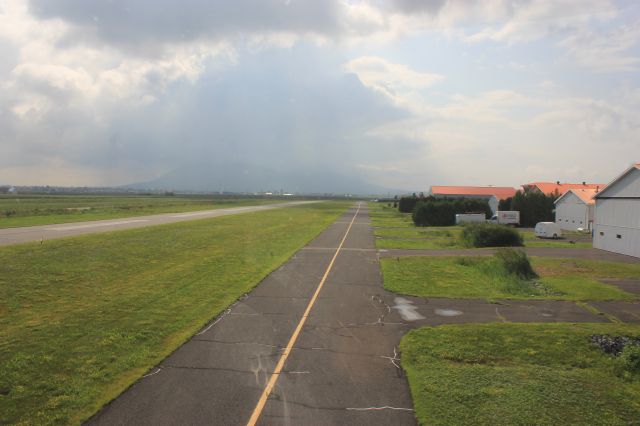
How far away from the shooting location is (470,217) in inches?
2431

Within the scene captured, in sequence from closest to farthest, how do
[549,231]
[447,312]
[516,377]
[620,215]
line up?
[516,377] → [447,312] → [620,215] → [549,231]

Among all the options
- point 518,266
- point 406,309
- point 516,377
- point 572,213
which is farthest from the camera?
point 572,213

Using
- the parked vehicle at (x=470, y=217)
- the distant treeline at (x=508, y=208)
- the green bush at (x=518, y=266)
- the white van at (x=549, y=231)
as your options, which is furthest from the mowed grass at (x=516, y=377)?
the distant treeline at (x=508, y=208)

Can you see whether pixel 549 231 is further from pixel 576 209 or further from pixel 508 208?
pixel 508 208

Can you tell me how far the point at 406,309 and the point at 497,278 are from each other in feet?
29.2

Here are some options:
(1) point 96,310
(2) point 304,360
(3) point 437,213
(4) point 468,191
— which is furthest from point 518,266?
(4) point 468,191

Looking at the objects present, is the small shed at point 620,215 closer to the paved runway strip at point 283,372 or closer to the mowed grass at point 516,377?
the mowed grass at point 516,377

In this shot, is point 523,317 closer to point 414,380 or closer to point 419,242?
point 414,380

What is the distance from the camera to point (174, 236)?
37.0m

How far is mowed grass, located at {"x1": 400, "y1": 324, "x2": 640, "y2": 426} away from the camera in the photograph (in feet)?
26.3

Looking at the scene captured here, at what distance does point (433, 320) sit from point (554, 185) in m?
81.7

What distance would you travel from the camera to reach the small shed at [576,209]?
159ft

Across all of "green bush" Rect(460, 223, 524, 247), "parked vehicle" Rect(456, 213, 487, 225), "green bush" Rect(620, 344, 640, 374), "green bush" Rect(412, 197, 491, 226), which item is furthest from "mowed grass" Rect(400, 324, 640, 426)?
"green bush" Rect(412, 197, 491, 226)

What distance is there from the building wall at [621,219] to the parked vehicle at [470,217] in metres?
24.4
